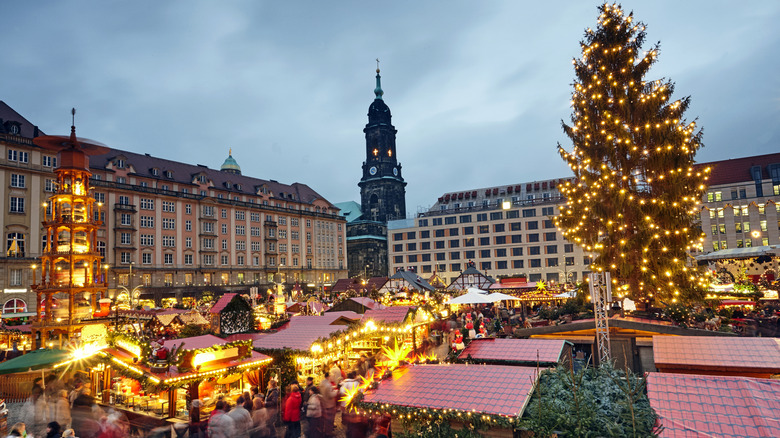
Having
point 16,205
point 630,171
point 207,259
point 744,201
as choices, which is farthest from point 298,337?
point 744,201

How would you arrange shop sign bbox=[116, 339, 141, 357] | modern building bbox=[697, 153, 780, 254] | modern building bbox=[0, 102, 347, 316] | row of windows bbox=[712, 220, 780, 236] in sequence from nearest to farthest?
shop sign bbox=[116, 339, 141, 357], modern building bbox=[0, 102, 347, 316], modern building bbox=[697, 153, 780, 254], row of windows bbox=[712, 220, 780, 236]

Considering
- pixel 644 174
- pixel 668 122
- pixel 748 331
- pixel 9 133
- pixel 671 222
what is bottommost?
pixel 748 331

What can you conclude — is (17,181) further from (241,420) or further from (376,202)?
(376,202)

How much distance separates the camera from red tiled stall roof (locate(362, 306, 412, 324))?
15664mm

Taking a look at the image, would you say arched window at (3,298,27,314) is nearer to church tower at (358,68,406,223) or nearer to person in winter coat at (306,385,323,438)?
person in winter coat at (306,385,323,438)

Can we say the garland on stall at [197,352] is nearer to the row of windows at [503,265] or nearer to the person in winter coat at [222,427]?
the person in winter coat at [222,427]

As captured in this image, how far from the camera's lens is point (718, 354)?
31.7 feet

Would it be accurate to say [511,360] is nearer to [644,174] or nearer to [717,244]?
[644,174]

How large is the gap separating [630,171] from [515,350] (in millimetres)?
10471

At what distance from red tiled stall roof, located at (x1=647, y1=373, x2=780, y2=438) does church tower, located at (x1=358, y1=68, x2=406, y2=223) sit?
8609 centimetres

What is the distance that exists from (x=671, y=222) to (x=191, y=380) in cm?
1702

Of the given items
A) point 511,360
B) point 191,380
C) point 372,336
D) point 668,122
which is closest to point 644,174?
point 668,122

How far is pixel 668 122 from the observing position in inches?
685

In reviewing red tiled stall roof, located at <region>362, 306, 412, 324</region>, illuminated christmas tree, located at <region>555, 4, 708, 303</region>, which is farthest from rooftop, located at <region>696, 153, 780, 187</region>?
red tiled stall roof, located at <region>362, 306, 412, 324</region>
